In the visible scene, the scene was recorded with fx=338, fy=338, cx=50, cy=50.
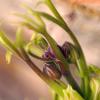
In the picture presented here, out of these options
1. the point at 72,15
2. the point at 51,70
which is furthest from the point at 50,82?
the point at 72,15

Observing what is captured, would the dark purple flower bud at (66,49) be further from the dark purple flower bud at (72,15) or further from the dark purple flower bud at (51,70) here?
the dark purple flower bud at (72,15)

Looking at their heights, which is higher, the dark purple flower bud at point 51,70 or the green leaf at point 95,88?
the dark purple flower bud at point 51,70

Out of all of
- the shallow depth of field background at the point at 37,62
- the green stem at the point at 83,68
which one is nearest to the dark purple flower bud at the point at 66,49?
the green stem at the point at 83,68

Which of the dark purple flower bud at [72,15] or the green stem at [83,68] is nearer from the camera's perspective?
the green stem at [83,68]

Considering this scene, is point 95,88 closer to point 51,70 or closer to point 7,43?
point 51,70

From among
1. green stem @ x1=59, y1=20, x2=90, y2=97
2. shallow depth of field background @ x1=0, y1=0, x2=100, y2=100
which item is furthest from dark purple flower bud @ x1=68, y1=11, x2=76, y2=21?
green stem @ x1=59, y1=20, x2=90, y2=97

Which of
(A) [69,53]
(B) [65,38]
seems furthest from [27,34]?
(A) [69,53]

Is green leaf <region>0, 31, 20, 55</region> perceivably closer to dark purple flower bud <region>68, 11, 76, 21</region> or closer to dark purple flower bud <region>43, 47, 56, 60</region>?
dark purple flower bud <region>43, 47, 56, 60</region>

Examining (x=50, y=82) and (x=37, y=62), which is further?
(x=37, y=62)
